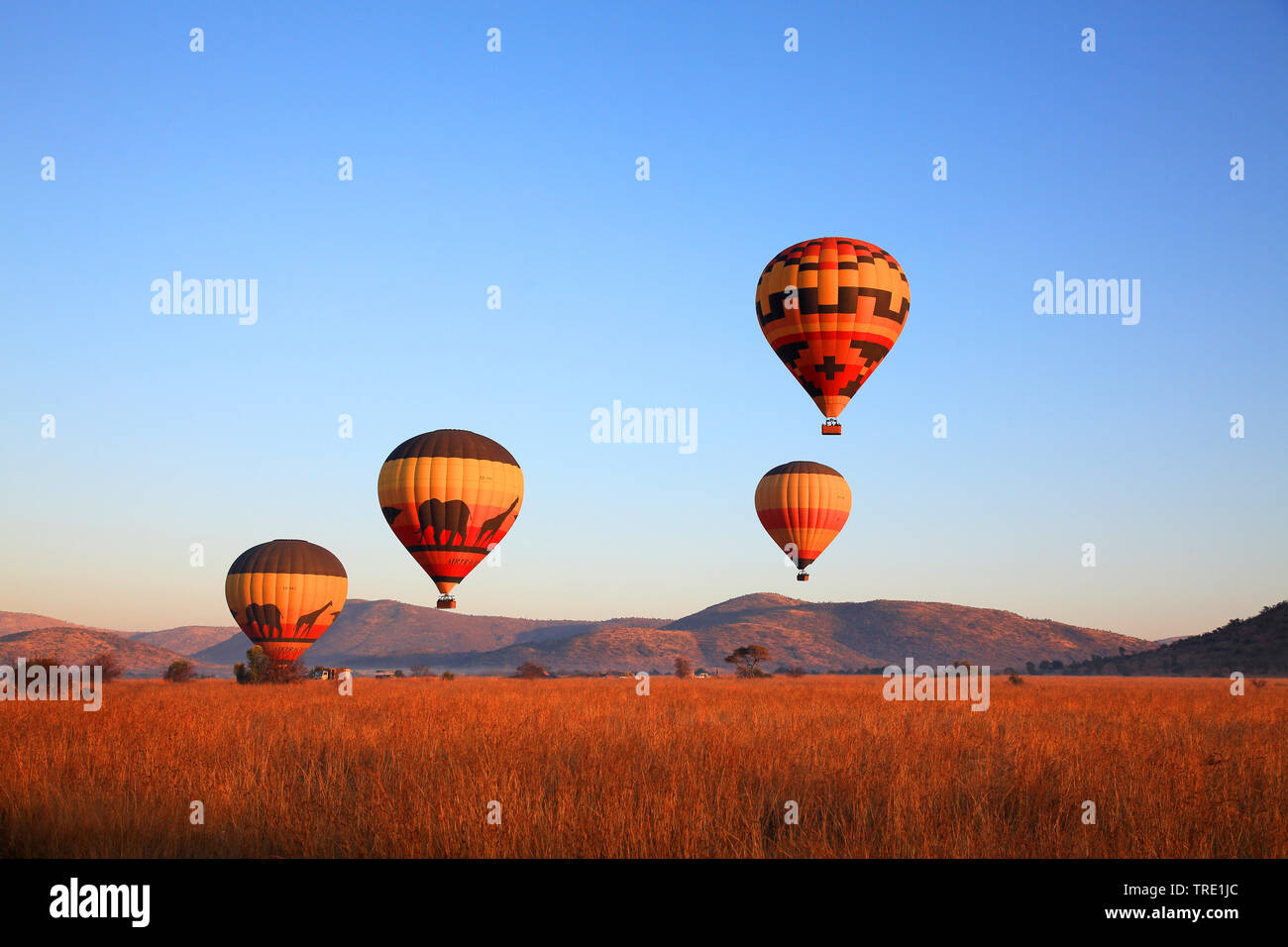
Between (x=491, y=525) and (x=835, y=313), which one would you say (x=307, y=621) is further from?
(x=835, y=313)

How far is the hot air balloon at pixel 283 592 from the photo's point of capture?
41.8 m

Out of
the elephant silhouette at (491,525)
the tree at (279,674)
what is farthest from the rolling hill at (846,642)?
the elephant silhouette at (491,525)

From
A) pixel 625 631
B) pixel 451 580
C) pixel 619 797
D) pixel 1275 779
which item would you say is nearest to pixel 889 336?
pixel 451 580

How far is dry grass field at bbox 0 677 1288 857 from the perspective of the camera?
7.75 m

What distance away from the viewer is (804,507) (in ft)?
136

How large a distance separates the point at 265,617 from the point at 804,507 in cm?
2432

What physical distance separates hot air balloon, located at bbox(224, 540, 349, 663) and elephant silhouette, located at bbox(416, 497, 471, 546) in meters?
10.2

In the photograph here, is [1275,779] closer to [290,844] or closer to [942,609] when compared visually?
[290,844]

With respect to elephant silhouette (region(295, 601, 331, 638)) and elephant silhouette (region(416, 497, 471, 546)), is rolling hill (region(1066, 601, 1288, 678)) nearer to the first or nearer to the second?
elephant silhouette (region(416, 497, 471, 546))

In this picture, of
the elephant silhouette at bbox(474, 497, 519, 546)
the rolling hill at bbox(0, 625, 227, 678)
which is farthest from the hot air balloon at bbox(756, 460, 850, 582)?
the rolling hill at bbox(0, 625, 227, 678)

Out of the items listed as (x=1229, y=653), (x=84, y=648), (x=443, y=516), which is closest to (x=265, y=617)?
(x=443, y=516)

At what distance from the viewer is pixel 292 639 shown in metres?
43.4

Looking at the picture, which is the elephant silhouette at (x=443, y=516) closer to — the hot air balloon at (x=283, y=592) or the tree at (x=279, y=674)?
the hot air balloon at (x=283, y=592)
